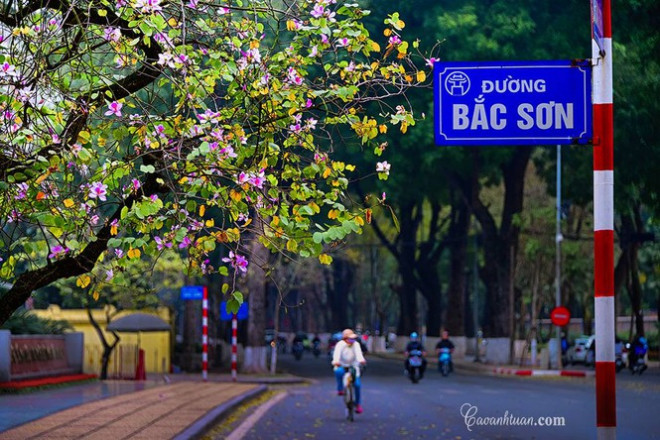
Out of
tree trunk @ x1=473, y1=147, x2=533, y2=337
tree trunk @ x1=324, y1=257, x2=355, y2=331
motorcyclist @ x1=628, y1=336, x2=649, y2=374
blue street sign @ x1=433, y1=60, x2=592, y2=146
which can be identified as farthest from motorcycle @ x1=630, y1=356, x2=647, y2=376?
tree trunk @ x1=324, y1=257, x2=355, y2=331

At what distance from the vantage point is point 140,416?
1931 centimetres

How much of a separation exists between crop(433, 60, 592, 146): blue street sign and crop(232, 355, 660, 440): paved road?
9130 mm

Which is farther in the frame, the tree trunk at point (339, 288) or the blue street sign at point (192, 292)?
the tree trunk at point (339, 288)

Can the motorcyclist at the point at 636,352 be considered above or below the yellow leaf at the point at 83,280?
below

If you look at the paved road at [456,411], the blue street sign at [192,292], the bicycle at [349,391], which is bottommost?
the paved road at [456,411]

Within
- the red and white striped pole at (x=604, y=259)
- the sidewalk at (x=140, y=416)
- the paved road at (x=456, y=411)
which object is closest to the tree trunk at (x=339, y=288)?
the paved road at (x=456, y=411)

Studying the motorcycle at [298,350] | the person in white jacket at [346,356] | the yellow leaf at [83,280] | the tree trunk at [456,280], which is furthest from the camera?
the motorcycle at [298,350]

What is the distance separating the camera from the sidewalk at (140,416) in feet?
52.4

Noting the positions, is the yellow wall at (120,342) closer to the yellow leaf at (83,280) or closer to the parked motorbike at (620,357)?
the parked motorbike at (620,357)

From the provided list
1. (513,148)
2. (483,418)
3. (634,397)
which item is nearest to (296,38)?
(483,418)

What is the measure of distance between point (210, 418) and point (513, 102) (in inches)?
442

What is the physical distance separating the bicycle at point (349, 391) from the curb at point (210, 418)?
6.78 ft

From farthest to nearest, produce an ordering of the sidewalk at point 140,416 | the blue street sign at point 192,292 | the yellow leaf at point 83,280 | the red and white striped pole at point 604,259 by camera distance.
→ the blue street sign at point 192,292, the sidewalk at point 140,416, the yellow leaf at point 83,280, the red and white striped pole at point 604,259

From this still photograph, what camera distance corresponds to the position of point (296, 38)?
33.4ft
